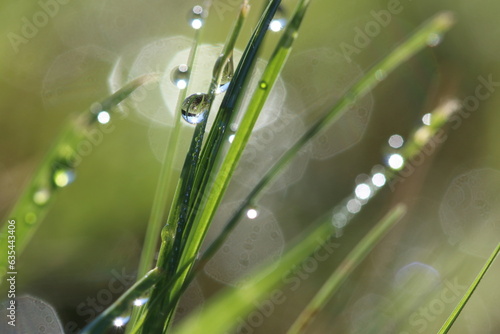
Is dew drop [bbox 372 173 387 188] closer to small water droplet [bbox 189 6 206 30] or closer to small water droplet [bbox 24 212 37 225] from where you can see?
small water droplet [bbox 189 6 206 30]

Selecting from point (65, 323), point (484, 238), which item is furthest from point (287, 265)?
point (484, 238)

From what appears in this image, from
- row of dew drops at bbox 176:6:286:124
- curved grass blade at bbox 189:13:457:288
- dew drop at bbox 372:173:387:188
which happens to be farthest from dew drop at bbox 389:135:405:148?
row of dew drops at bbox 176:6:286:124

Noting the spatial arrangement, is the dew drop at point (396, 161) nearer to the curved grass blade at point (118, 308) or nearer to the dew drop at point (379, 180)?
the dew drop at point (379, 180)

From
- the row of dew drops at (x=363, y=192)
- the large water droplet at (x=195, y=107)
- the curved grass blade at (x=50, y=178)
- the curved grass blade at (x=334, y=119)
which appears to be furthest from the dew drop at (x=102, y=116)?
the row of dew drops at (x=363, y=192)

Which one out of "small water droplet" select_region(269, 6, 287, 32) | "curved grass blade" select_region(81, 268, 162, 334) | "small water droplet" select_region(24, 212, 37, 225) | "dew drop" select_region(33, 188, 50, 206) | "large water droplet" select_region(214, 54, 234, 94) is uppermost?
"small water droplet" select_region(269, 6, 287, 32)

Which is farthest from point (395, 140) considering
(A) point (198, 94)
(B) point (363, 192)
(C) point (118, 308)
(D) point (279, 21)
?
(C) point (118, 308)

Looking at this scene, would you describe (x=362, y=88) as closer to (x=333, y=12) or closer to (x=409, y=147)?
A: (x=409, y=147)
